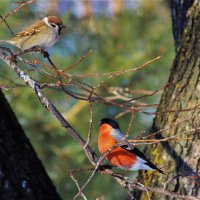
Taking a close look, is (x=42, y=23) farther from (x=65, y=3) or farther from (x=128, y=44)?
(x=65, y=3)

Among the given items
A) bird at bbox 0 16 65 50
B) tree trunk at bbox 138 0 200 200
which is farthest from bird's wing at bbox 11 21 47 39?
tree trunk at bbox 138 0 200 200

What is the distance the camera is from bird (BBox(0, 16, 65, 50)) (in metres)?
3.72

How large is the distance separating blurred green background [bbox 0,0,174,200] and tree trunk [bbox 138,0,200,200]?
2.34 meters

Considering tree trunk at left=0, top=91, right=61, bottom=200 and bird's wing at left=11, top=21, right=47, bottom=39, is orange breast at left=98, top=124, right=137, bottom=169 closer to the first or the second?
tree trunk at left=0, top=91, right=61, bottom=200

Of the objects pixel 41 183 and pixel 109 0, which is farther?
pixel 109 0

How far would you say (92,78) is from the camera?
618 cm

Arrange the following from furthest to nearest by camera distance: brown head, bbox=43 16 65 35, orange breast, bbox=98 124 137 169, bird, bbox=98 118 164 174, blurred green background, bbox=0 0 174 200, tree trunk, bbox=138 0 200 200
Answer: blurred green background, bbox=0 0 174 200 < brown head, bbox=43 16 65 35 < orange breast, bbox=98 124 137 169 < bird, bbox=98 118 164 174 < tree trunk, bbox=138 0 200 200

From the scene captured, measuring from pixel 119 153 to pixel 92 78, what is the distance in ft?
9.16

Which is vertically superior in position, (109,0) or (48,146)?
(109,0)

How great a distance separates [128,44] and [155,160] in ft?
11.2

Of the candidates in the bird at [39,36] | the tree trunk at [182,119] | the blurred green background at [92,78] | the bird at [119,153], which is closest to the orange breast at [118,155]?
the bird at [119,153]

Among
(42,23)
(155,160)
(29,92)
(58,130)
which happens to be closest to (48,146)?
(58,130)

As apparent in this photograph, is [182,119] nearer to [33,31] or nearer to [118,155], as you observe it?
[118,155]

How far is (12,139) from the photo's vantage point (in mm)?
3572
